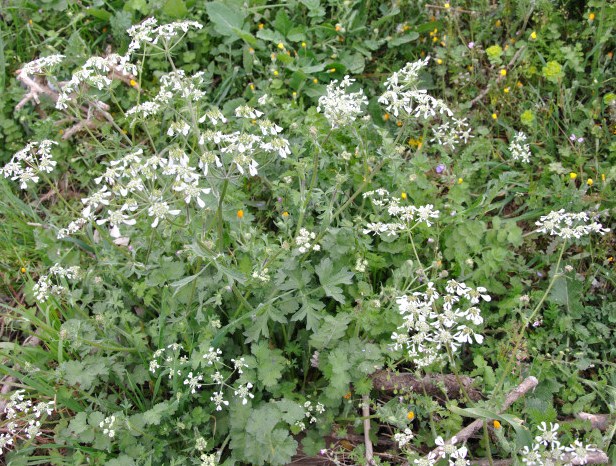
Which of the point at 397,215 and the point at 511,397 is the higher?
the point at 397,215

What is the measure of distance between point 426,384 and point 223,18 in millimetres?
3171

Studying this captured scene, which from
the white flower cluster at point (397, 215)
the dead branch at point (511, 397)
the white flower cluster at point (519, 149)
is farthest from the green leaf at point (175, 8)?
the dead branch at point (511, 397)

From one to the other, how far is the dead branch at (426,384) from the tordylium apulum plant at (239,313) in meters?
0.08

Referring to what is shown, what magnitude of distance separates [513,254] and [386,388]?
113 centimetres

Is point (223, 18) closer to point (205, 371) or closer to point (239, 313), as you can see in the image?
point (239, 313)

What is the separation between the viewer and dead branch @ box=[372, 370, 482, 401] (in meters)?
3.03

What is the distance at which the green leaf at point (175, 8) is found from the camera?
14.7ft

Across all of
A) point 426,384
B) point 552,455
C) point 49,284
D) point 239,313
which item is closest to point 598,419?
point 552,455

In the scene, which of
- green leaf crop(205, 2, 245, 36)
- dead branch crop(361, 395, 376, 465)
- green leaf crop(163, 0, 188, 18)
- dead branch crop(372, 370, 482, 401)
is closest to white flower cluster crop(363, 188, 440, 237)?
dead branch crop(372, 370, 482, 401)

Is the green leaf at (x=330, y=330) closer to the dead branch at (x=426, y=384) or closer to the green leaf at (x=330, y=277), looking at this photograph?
the green leaf at (x=330, y=277)

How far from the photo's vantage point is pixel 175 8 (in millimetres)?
4496

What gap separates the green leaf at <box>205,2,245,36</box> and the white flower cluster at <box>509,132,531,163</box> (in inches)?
89.9

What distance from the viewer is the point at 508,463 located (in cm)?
277

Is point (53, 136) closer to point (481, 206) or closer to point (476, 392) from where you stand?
point (481, 206)
